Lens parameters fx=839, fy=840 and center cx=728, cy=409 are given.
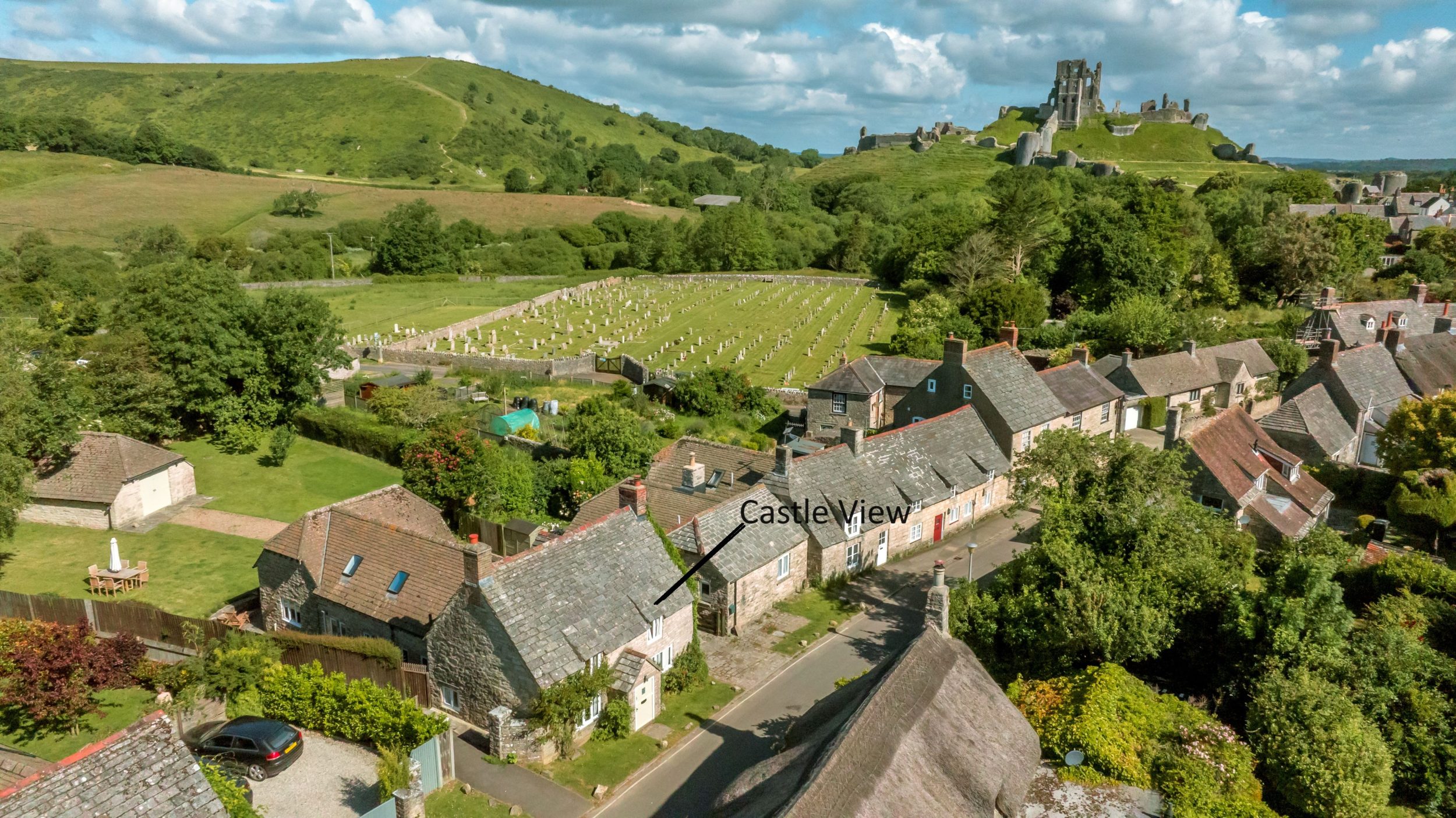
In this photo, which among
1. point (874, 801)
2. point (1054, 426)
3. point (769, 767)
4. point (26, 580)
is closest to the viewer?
point (874, 801)

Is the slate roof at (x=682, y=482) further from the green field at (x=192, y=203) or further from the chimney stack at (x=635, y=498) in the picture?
the green field at (x=192, y=203)

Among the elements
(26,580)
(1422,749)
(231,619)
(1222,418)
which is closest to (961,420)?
(1222,418)

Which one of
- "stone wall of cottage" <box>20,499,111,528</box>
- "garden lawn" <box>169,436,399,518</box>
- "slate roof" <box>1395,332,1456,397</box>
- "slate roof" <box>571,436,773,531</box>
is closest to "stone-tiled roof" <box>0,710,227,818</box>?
"slate roof" <box>571,436,773,531</box>

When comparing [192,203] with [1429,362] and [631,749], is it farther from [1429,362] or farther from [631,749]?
[1429,362]

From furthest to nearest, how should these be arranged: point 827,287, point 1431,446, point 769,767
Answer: point 827,287
point 1431,446
point 769,767

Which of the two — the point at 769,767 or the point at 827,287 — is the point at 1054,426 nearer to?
the point at 769,767

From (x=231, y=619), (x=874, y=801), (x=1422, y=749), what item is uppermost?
(x=874, y=801)

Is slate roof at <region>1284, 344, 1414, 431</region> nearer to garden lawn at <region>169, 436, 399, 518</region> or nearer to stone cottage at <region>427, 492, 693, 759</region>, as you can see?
stone cottage at <region>427, 492, 693, 759</region>
